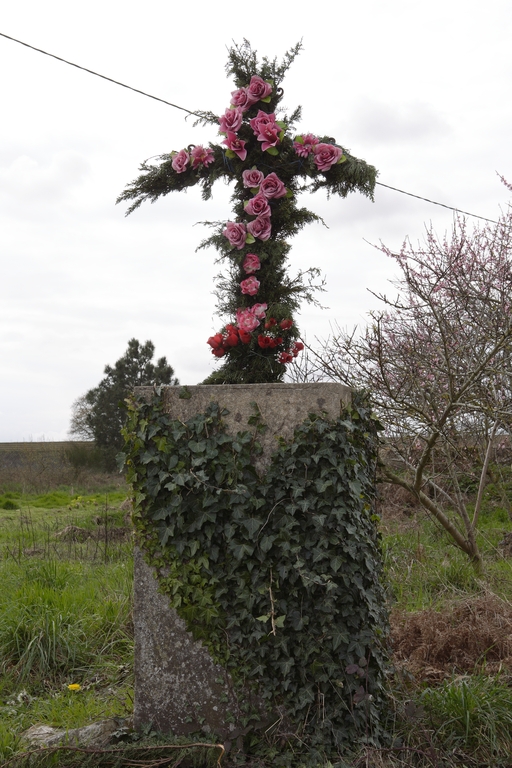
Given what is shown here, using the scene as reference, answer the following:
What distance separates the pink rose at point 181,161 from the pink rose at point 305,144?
30.9 inches

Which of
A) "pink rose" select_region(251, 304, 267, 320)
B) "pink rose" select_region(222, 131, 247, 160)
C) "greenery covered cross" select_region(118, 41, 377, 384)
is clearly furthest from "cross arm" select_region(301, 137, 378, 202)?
"pink rose" select_region(251, 304, 267, 320)

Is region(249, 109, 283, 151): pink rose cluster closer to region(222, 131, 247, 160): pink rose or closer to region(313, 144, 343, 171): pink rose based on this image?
region(222, 131, 247, 160): pink rose

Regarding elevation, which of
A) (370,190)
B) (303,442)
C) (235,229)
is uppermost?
(370,190)

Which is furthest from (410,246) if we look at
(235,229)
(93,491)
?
(93,491)

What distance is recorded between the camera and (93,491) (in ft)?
46.3

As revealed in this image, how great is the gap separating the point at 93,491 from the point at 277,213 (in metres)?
11.3

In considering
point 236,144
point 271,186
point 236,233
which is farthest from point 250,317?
point 236,144

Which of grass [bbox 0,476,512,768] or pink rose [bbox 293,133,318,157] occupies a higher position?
pink rose [bbox 293,133,318,157]

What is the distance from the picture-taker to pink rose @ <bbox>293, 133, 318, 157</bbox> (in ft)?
13.8

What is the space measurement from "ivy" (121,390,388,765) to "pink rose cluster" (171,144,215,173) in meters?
2.15

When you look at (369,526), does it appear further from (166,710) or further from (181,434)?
(166,710)

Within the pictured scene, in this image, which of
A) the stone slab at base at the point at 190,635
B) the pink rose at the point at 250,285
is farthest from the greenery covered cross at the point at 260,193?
the stone slab at base at the point at 190,635

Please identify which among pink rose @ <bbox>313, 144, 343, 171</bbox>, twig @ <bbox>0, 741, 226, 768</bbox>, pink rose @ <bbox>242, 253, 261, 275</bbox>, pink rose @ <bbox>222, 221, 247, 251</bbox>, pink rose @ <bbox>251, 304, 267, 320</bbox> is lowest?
twig @ <bbox>0, 741, 226, 768</bbox>

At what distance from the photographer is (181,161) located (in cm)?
436
